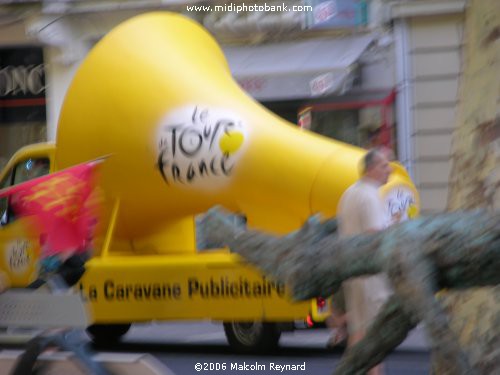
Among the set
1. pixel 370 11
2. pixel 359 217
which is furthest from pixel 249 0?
pixel 359 217

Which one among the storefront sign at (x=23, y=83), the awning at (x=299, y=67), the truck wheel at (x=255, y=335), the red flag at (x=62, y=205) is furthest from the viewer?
the storefront sign at (x=23, y=83)

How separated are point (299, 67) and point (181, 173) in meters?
6.63

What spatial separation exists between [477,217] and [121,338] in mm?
11167

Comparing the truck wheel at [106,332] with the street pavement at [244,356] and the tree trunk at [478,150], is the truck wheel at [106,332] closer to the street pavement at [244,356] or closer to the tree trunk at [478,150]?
the street pavement at [244,356]

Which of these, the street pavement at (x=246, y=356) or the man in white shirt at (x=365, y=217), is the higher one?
the man in white shirt at (x=365, y=217)

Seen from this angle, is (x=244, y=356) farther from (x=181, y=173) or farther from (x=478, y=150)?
(x=478, y=150)

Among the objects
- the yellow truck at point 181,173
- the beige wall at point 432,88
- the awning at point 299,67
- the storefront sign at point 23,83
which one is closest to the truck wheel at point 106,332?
the yellow truck at point 181,173

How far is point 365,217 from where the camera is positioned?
6.78 metres

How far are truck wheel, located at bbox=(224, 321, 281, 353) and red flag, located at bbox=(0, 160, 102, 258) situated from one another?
14.8 ft

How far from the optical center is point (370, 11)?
56.0ft

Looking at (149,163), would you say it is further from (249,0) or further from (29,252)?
(249,0)

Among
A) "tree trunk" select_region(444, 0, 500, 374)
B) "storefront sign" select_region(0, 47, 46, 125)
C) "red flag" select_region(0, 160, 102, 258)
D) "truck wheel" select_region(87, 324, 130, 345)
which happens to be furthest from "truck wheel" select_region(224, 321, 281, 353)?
"storefront sign" select_region(0, 47, 46, 125)

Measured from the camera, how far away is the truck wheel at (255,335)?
10453mm

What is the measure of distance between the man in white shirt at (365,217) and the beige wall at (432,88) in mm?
9988
